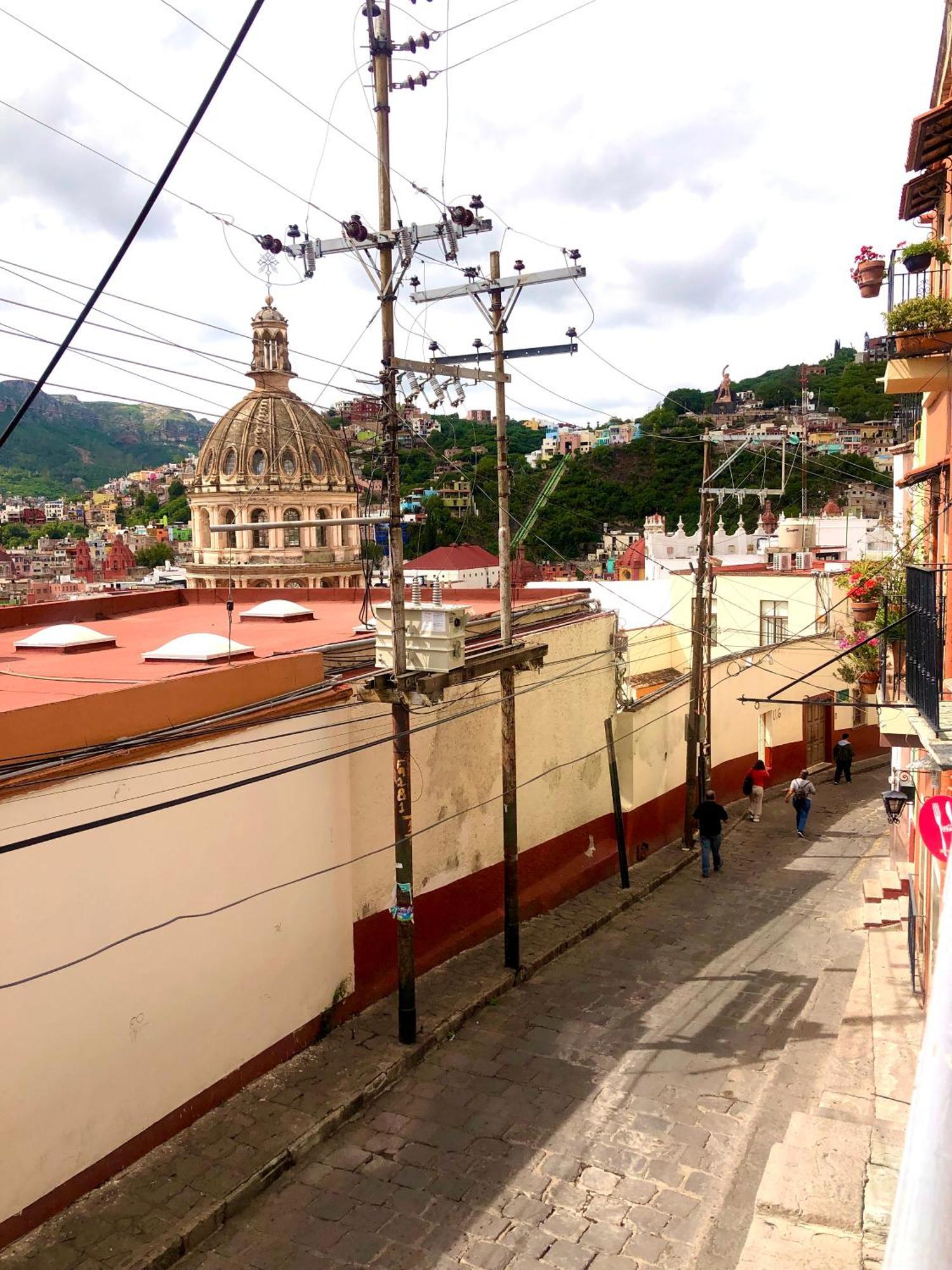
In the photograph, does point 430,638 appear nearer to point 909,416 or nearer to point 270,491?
point 909,416

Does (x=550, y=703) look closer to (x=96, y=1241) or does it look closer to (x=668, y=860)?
(x=668, y=860)

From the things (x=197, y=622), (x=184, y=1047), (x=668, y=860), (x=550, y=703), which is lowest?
(x=668, y=860)

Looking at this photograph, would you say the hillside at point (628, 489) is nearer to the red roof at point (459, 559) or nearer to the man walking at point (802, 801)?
the red roof at point (459, 559)

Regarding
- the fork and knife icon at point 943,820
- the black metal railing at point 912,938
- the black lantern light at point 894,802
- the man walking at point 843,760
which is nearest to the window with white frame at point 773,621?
the man walking at point 843,760

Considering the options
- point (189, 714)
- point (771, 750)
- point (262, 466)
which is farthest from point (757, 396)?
point (189, 714)

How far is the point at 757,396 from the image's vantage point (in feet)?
382

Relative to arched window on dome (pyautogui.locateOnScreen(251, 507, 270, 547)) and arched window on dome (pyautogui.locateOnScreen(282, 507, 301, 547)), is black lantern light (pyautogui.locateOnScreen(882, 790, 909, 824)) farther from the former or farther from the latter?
arched window on dome (pyautogui.locateOnScreen(251, 507, 270, 547))

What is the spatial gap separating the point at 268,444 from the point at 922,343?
146 feet

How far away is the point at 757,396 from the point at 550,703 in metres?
111

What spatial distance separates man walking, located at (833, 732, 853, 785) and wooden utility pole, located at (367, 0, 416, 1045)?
55.5ft

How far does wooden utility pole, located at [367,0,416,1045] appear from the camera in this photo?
360 inches

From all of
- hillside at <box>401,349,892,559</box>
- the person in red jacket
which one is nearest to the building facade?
hillside at <box>401,349,892,559</box>

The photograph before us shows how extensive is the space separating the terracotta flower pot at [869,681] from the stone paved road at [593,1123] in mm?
3646

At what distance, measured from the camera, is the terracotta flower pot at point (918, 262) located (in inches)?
355
